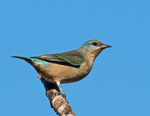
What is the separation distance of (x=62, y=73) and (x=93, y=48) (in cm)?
203

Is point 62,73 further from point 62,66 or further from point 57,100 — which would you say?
point 57,100

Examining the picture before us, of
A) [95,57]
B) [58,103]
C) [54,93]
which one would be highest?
[95,57]

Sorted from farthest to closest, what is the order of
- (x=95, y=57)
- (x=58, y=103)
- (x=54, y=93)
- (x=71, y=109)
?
(x=95, y=57)
(x=54, y=93)
(x=58, y=103)
(x=71, y=109)

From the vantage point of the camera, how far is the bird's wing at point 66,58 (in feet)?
29.6

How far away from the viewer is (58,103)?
762cm

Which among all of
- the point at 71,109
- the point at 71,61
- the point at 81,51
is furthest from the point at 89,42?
the point at 71,109

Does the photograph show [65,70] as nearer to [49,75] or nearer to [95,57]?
[49,75]

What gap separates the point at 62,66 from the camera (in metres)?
9.16

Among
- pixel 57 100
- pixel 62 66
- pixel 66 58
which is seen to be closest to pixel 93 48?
pixel 66 58

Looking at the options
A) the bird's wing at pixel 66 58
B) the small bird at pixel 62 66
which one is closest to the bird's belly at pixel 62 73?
the small bird at pixel 62 66

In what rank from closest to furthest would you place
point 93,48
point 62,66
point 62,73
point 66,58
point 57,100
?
point 57,100, point 62,73, point 62,66, point 66,58, point 93,48

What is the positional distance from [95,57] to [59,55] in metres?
1.72

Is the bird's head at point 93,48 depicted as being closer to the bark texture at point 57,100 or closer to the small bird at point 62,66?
the small bird at point 62,66

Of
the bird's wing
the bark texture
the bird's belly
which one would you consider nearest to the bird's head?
the bird's wing
